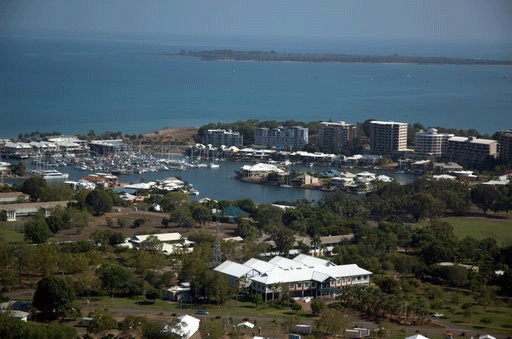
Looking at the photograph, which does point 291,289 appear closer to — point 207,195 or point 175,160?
point 207,195

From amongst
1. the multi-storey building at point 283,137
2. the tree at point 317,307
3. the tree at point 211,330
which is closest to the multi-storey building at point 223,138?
the multi-storey building at point 283,137

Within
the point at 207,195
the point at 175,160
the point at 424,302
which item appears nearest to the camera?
the point at 424,302

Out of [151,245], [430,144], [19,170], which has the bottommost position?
[19,170]

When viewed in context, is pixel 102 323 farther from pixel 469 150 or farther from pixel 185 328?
pixel 469 150

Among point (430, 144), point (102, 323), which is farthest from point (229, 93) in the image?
point (102, 323)

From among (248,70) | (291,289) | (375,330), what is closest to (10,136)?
(291,289)

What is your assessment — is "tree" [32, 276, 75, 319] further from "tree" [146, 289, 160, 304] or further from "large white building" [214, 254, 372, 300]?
"large white building" [214, 254, 372, 300]
